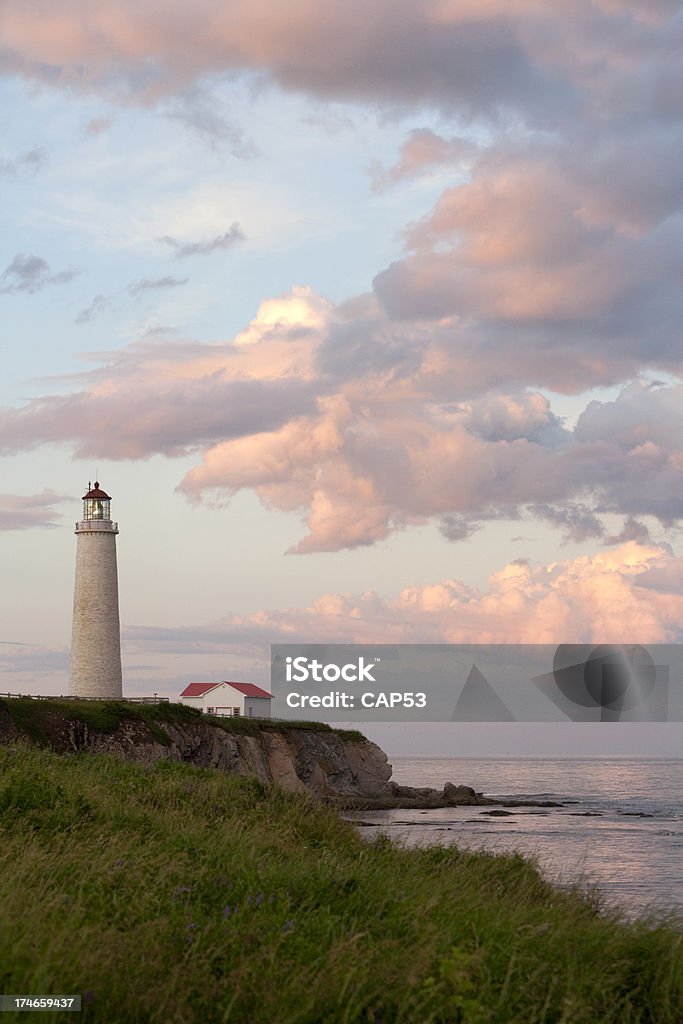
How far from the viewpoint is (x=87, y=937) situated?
8.41 m

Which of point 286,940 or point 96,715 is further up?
point 286,940

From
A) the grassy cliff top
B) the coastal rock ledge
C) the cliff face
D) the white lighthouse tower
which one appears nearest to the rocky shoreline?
the coastal rock ledge

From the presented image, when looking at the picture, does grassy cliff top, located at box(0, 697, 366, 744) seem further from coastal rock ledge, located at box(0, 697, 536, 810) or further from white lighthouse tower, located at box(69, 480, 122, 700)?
white lighthouse tower, located at box(69, 480, 122, 700)

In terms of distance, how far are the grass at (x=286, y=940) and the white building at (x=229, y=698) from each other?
3150 inches

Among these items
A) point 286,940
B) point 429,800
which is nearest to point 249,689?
point 429,800

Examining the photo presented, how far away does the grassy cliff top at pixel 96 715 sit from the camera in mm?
45312

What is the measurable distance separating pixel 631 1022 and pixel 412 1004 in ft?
7.07

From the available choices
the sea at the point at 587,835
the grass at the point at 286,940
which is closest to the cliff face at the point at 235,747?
the sea at the point at 587,835

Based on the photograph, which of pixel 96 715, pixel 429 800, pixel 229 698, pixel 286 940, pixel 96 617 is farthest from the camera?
pixel 229 698

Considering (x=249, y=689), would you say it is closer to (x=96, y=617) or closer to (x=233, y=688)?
(x=233, y=688)

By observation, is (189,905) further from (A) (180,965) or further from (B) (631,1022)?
(B) (631,1022)

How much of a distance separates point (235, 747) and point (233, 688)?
31600mm

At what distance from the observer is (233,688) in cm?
9475

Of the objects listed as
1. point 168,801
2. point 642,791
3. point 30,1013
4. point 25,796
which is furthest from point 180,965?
point 642,791
